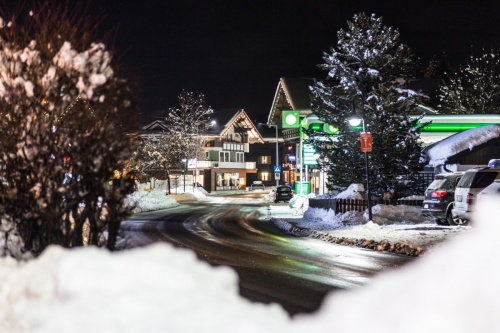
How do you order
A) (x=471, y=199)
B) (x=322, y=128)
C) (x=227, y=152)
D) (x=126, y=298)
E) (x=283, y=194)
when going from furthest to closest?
1. (x=227, y=152)
2. (x=283, y=194)
3. (x=322, y=128)
4. (x=471, y=199)
5. (x=126, y=298)

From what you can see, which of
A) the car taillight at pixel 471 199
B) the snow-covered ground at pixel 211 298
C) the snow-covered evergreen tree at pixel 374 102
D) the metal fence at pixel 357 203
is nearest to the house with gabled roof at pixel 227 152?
the snow-covered evergreen tree at pixel 374 102

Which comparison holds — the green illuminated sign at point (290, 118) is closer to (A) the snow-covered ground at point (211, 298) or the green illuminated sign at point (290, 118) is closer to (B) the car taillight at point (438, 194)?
(B) the car taillight at point (438, 194)

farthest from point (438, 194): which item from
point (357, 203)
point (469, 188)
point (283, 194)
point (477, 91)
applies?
point (477, 91)

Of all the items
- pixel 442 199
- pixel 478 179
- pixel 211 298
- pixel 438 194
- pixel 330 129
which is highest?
pixel 330 129

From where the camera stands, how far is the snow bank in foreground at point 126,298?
4.69 metres

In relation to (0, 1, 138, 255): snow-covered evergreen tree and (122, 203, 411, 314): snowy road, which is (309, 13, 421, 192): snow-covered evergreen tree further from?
(0, 1, 138, 255): snow-covered evergreen tree

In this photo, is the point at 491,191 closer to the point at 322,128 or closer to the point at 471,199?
the point at 471,199

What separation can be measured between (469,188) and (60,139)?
14520 millimetres

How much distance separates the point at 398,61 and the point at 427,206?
9.97 m

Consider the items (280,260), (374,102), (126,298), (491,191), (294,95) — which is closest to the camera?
(126,298)

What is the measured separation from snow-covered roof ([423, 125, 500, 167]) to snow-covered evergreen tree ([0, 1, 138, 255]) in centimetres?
2724

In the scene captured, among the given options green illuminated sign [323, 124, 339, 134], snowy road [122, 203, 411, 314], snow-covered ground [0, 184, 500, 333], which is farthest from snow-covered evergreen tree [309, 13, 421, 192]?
snow-covered ground [0, 184, 500, 333]

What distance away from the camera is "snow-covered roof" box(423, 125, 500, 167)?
3178cm

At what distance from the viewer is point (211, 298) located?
5125mm
